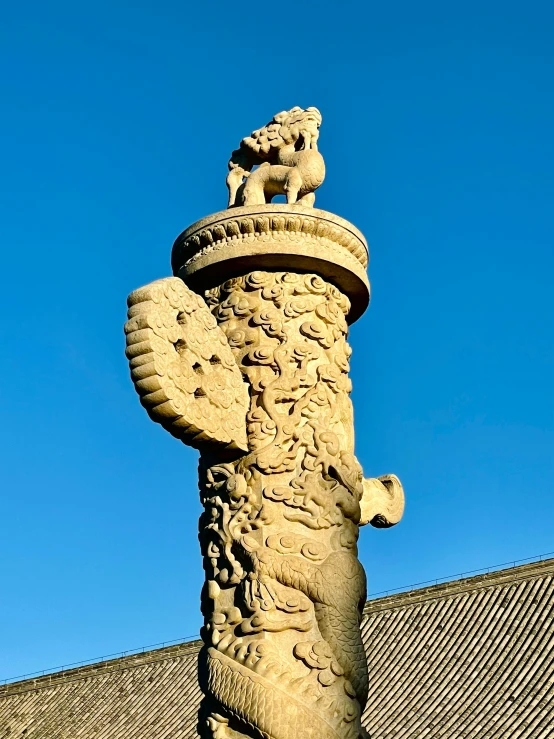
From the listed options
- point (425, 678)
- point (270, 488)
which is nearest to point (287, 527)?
point (270, 488)

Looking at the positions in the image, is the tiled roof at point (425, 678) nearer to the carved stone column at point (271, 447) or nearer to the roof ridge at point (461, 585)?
the roof ridge at point (461, 585)

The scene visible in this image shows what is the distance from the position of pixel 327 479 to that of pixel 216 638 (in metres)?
0.65

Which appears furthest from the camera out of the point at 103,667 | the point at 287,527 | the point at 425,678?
the point at 103,667

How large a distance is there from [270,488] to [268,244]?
2.82 ft

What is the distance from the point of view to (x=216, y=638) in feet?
13.7

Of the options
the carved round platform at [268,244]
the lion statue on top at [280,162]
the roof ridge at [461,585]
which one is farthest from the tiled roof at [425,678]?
the carved round platform at [268,244]

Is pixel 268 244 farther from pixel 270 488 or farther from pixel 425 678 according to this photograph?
pixel 425 678

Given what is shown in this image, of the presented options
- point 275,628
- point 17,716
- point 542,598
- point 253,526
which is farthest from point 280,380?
point 17,716

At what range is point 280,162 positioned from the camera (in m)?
4.99

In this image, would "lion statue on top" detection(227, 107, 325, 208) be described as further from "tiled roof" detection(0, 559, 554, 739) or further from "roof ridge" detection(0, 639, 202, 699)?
"roof ridge" detection(0, 639, 202, 699)

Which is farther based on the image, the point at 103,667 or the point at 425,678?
the point at 103,667

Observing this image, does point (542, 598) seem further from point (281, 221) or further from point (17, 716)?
point (281, 221)

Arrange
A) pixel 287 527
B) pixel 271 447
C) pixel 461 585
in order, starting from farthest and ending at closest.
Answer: pixel 461 585
pixel 271 447
pixel 287 527

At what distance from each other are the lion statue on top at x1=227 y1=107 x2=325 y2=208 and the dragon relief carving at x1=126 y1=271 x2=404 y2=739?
15.1 inches
